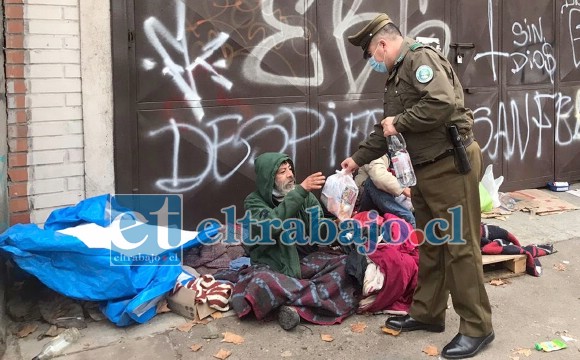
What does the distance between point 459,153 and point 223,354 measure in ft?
6.00

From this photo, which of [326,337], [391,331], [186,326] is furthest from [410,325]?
[186,326]

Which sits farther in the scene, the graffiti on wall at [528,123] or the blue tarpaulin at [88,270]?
the graffiti on wall at [528,123]

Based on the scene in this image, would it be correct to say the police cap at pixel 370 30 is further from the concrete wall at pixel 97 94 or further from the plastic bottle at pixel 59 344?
the plastic bottle at pixel 59 344

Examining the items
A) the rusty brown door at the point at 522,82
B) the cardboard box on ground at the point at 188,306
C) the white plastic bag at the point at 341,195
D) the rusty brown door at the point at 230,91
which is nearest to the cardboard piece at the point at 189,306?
the cardboard box on ground at the point at 188,306

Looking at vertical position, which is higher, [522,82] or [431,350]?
[522,82]

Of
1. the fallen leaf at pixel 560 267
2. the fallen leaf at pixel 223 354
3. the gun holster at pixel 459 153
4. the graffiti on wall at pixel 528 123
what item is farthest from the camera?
the graffiti on wall at pixel 528 123

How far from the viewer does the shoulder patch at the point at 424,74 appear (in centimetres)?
335

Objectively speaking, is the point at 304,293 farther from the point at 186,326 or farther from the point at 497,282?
the point at 497,282

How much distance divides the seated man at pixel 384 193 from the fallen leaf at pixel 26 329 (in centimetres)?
280

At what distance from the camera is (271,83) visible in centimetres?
541

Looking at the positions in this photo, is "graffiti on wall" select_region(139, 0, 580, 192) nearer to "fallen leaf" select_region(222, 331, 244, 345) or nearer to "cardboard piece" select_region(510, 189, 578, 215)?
"cardboard piece" select_region(510, 189, 578, 215)

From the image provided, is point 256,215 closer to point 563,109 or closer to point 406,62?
point 406,62

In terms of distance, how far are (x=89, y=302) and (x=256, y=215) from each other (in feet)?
4.18

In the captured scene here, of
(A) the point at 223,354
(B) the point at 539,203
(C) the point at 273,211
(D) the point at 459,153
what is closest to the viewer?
(D) the point at 459,153
